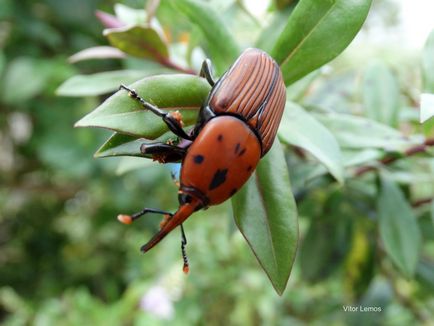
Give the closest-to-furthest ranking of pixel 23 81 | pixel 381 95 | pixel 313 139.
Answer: pixel 313 139 < pixel 381 95 < pixel 23 81

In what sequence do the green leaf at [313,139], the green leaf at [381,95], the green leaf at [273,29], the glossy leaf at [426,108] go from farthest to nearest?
the green leaf at [381,95] → the green leaf at [273,29] → the green leaf at [313,139] → the glossy leaf at [426,108]

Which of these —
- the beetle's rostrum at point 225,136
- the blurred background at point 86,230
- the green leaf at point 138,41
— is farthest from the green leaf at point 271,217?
the blurred background at point 86,230

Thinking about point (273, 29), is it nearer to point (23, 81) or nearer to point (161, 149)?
point (161, 149)

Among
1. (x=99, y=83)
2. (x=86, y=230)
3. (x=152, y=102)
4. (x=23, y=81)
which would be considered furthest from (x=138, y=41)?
(x=86, y=230)

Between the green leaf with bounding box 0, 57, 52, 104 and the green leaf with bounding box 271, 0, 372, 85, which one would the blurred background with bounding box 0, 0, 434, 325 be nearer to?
the green leaf with bounding box 0, 57, 52, 104

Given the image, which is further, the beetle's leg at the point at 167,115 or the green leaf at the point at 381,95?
→ the green leaf at the point at 381,95

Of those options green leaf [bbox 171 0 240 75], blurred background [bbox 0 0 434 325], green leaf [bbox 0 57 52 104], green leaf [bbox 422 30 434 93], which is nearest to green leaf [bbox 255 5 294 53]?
green leaf [bbox 171 0 240 75]

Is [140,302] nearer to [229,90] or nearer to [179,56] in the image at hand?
[179,56]

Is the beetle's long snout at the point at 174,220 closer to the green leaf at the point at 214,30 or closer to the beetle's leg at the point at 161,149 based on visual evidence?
the beetle's leg at the point at 161,149
